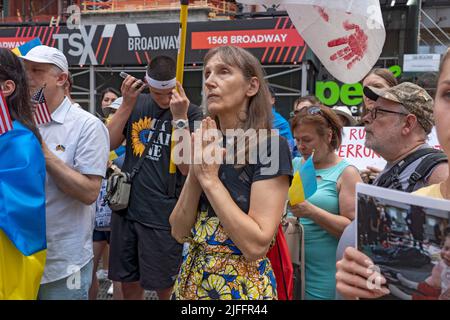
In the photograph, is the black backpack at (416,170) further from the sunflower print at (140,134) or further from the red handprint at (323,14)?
the sunflower print at (140,134)

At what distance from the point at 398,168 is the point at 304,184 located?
563 mm

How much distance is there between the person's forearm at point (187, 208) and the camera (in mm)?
1863

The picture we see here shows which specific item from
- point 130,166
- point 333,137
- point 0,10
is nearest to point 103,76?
point 0,10

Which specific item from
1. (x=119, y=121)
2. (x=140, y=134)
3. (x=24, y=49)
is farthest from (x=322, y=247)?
(x=24, y=49)

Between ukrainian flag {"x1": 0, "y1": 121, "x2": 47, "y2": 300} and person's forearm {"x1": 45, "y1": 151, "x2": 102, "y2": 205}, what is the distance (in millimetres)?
256

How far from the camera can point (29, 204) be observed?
1890mm

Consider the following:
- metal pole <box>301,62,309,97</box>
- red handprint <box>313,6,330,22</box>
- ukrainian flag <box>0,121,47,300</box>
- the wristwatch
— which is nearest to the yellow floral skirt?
ukrainian flag <box>0,121,47,300</box>

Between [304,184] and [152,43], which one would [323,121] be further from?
[152,43]

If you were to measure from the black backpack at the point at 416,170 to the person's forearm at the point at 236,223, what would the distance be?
60 cm

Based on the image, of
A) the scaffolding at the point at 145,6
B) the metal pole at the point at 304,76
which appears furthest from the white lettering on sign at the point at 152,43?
the metal pole at the point at 304,76

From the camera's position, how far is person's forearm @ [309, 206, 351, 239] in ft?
8.27
